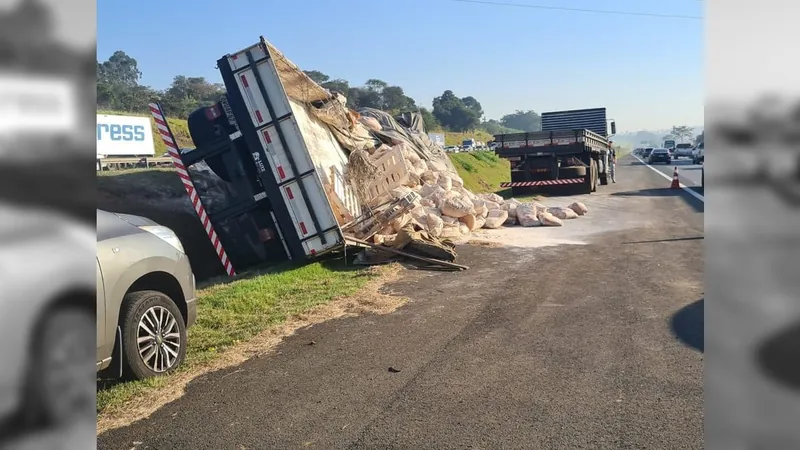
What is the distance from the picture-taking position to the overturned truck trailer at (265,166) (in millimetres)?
9234

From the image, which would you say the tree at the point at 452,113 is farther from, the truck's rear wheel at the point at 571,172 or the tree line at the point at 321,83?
the truck's rear wheel at the point at 571,172

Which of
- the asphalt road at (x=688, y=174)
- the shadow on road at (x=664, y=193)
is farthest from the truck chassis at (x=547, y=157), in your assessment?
the asphalt road at (x=688, y=174)

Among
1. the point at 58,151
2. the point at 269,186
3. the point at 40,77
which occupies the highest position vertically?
the point at 40,77

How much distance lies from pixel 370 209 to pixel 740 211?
935 centimetres

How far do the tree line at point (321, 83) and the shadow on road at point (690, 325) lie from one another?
889cm

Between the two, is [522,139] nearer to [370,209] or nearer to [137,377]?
[370,209]

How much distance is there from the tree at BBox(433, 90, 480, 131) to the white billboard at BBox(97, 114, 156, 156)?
70.4m

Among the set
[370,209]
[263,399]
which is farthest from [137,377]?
[370,209]

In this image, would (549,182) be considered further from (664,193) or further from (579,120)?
(579,120)

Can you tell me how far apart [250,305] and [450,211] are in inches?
234

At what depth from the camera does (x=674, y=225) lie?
43.4 feet

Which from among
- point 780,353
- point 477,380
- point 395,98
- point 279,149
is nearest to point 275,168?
point 279,149

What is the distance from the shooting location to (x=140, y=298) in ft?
15.2

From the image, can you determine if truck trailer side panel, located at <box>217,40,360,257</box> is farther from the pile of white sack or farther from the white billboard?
the white billboard
